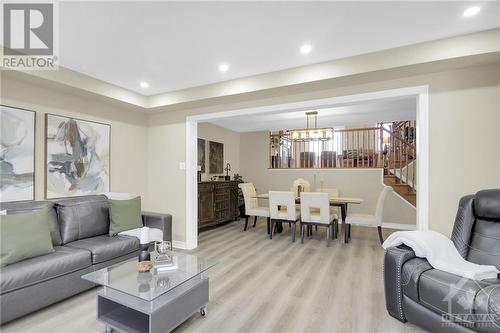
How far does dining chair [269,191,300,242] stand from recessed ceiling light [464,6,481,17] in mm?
3227

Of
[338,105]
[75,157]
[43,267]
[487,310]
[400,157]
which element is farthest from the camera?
[400,157]

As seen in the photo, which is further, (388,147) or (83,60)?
(388,147)

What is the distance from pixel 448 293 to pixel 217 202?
14.7 ft

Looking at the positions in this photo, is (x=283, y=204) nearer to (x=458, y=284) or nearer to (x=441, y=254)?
(x=441, y=254)

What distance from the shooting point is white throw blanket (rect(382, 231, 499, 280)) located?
1.85m

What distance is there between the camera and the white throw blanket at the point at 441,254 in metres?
1.85

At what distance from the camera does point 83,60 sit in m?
2.85

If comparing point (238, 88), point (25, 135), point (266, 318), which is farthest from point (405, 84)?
point (25, 135)

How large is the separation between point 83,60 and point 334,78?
9.47 feet

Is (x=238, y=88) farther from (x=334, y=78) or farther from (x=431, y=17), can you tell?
(x=431, y=17)

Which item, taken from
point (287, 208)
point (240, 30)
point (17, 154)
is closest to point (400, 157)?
point (287, 208)

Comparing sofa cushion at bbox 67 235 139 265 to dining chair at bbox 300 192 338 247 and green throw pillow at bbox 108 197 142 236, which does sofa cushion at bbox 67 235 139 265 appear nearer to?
green throw pillow at bbox 108 197 142 236

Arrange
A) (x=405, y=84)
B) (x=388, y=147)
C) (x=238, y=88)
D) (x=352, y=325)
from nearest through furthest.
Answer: (x=352, y=325), (x=405, y=84), (x=238, y=88), (x=388, y=147)

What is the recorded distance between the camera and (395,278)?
6.82ft
